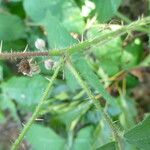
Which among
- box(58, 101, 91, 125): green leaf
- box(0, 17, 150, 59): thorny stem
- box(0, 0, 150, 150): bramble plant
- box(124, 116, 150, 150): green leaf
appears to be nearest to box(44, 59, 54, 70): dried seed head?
box(0, 17, 150, 59): thorny stem

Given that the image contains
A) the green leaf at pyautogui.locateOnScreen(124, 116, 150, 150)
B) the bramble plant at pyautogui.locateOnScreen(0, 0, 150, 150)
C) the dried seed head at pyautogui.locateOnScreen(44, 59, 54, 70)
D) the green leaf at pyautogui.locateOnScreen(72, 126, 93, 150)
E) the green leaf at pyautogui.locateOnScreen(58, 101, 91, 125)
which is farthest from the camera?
the green leaf at pyautogui.locateOnScreen(58, 101, 91, 125)

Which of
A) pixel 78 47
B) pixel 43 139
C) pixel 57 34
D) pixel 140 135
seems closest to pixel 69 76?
pixel 57 34

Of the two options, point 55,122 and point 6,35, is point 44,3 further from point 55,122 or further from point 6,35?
point 55,122

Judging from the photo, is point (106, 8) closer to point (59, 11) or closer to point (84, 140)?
point (59, 11)

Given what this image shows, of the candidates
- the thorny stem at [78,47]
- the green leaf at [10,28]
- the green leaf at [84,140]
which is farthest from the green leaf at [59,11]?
the thorny stem at [78,47]

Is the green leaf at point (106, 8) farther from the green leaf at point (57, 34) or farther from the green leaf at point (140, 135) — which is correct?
the green leaf at point (140, 135)

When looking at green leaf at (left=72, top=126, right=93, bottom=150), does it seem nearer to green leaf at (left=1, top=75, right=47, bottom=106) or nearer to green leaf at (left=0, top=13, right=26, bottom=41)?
green leaf at (left=1, top=75, right=47, bottom=106)
